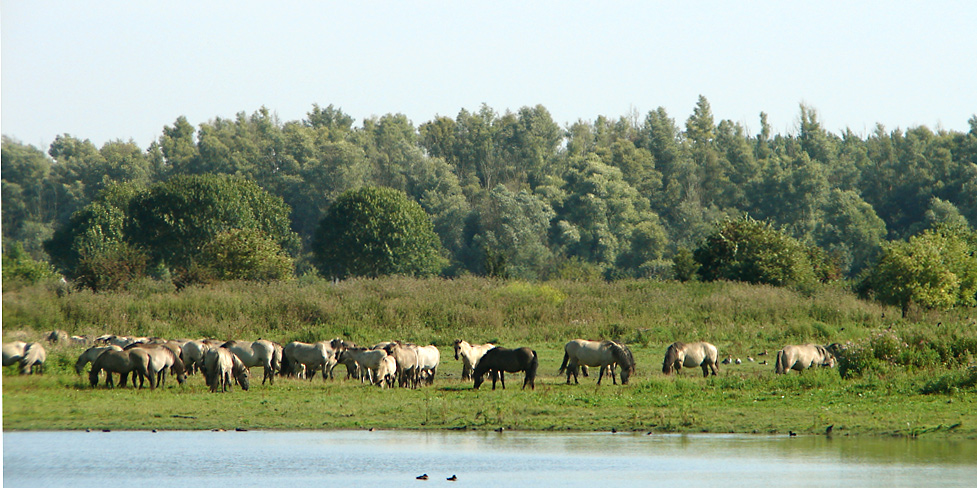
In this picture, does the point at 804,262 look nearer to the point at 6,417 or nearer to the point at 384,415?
the point at 384,415

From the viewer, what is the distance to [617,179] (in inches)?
4188

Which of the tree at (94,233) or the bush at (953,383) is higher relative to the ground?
the tree at (94,233)

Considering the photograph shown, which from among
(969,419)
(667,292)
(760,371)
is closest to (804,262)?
(667,292)

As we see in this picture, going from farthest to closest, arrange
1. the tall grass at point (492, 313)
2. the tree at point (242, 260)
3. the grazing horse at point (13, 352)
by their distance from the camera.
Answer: the tree at point (242, 260), the tall grass at point (492, 313), the grazing horse at point (13, 352)

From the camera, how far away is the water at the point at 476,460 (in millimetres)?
15477

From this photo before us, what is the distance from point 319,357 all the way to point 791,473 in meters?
17.2

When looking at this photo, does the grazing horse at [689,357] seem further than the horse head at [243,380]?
Yes

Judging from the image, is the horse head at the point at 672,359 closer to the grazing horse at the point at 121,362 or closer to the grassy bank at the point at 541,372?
the grassy bank at the point at 541,372

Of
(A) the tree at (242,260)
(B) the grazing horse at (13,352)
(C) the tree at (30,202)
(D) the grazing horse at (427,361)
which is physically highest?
(C) the tree at (30,202)

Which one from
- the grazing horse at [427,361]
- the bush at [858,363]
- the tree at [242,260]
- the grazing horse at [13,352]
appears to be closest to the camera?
the grazing horse at [13,352]

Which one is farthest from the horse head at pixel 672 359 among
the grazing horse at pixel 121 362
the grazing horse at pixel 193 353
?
the grazing horse at pixel 121 362

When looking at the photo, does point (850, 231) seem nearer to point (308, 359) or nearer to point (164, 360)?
point (308, 359)

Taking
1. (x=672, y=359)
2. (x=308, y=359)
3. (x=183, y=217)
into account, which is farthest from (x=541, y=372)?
(x=183, y=217)

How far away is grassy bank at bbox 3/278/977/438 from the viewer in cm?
2105
